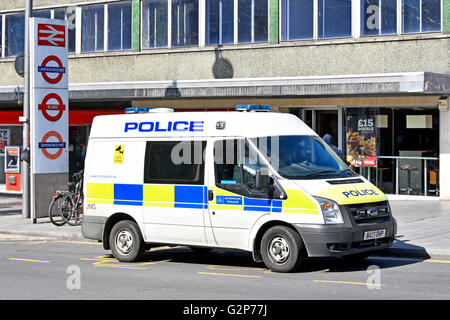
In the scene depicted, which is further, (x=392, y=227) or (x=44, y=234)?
(x=44, y=234)

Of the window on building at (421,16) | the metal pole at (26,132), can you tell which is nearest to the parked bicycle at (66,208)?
the metal pole at (26,132)

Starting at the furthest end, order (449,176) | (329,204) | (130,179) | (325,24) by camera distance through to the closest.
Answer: (325,24) < (449,176) < (130,179) < (329,204)

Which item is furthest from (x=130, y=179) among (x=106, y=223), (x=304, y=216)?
(x=304, y=216)

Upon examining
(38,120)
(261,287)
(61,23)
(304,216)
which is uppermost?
Result: (61,23)

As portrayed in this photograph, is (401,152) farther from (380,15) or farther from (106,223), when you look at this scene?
(106,223)

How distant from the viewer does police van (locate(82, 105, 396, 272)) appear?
34.8ft

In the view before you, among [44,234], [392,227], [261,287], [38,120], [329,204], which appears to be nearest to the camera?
[261,287]

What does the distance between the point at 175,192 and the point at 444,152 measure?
35.9 ft

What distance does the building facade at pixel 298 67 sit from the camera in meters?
20.8

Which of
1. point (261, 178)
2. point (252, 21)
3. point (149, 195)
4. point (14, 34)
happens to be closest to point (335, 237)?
point (261, 178)

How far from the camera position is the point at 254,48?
23.6 metres

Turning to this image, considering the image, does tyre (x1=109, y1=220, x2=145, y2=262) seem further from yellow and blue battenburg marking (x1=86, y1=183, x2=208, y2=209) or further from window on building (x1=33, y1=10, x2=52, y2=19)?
window on building (x1=33, y1=10, x2=52, y2=19)

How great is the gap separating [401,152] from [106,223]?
11.2 meters

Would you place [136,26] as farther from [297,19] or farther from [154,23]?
[297,19]
